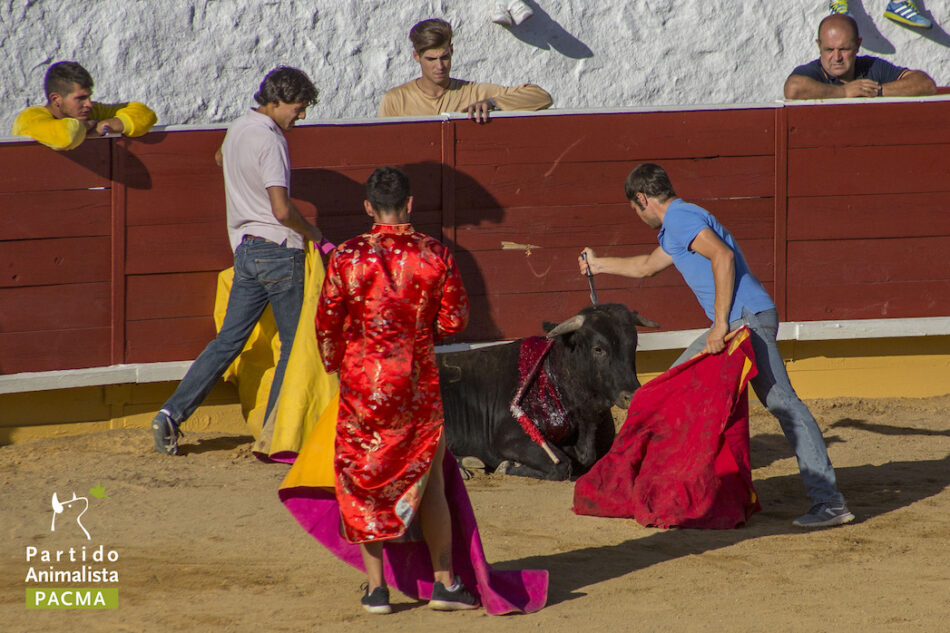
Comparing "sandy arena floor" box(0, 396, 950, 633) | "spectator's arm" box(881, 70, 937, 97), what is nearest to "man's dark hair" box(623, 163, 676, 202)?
"sandy arena floor" box(0, 396, 950, 633)

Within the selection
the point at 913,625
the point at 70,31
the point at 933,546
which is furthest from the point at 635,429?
the point at 70,31

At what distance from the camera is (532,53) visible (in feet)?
27.3

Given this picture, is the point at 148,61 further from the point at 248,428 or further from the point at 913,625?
the point at 913,625

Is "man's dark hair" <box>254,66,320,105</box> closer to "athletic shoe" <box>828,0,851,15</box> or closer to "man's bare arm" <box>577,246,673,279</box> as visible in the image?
"man's bare arm" <box>577,246,673,279</box>

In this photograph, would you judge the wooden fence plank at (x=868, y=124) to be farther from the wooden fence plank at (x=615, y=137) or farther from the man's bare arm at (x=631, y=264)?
the man's bare arm at (x=631, y=264)

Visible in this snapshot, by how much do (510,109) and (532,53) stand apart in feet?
5.57

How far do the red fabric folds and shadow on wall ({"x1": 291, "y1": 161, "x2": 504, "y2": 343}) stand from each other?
1.83m

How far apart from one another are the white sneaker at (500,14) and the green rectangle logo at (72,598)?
5097mm

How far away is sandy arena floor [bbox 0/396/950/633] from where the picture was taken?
12.4 ft

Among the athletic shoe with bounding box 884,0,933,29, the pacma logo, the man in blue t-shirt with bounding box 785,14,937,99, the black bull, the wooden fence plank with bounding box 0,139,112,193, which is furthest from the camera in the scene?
the athletic shoe with bounding box 884,0,933,29

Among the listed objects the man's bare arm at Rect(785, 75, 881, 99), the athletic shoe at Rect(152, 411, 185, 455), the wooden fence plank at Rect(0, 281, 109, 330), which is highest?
the man's bare arm at Rect(785, 75, 881, 99)

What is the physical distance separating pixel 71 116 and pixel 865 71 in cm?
436

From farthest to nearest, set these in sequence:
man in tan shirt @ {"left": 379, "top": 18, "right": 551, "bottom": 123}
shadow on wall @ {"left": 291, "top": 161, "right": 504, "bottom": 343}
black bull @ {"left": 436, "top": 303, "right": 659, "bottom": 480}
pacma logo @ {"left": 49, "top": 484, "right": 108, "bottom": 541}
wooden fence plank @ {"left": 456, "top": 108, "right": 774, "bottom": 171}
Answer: wooden fence plank @ {"left": 456, "top": 108, "right": 774, "bottom": 171} → man in tan shirt @ {"left": 379, "top": 18, "right": 551, "bottom": 123} → shadow on wall @ {"left": 291, "top": 161, "right": 504, "bottom": 343} → black bull @ {"left": 436, "top": 303, "right": 659, "bottom": 480} → pacma logo @ {"left": 49, "top": 484, "right": 108, "bottom": 541}

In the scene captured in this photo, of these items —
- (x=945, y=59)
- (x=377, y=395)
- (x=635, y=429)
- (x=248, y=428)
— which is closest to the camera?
(x=377, y=395)
